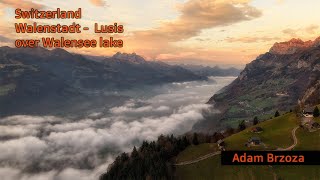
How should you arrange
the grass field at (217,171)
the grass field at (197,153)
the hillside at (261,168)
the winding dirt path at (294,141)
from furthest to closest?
the grass field at (197,153) < the winding dirt path at (294,141) < the grass field at (217,171) < the hillside at (261,168)

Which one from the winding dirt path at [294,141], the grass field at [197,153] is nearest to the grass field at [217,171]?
the grass field at [197,153]

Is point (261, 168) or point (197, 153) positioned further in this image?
point (197, 153)

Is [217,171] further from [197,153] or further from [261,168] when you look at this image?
[197,153]

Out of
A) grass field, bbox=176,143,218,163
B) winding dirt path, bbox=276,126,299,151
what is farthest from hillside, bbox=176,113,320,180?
winding dirt path, bbox=276,126,299,151

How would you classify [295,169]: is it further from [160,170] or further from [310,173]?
[160,170]

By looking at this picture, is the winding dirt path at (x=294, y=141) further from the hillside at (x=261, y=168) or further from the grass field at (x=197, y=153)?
the grass field at (x=197, y=153)

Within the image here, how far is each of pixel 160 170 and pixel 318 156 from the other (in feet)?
251

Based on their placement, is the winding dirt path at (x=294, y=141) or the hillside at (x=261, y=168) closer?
the hillside at (x=261, y=168)

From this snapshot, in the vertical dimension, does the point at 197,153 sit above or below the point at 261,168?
above

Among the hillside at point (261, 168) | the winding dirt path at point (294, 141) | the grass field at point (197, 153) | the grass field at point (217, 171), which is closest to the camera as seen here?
the hillside at point (261, 168)

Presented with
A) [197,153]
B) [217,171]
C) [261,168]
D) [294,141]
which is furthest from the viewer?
[197,153]

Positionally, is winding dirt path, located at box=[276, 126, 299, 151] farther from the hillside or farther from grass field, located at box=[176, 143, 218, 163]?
grass field, located at box=[176, 143, 218, 163]

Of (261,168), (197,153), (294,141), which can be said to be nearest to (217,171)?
(261,168)

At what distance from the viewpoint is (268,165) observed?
560 feet
